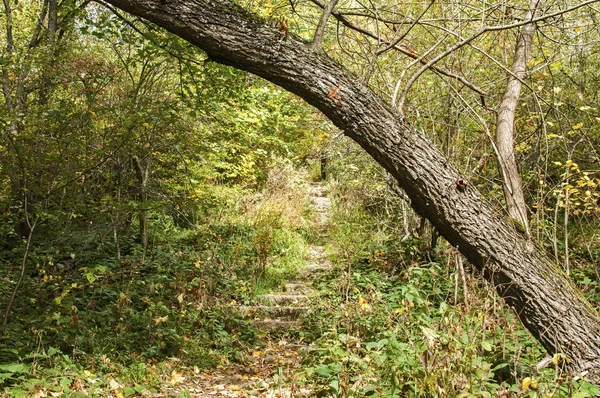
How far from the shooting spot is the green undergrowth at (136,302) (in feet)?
12.8

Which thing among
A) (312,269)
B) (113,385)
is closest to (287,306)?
(312,269)

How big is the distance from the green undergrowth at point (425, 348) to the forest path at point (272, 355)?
23 cm

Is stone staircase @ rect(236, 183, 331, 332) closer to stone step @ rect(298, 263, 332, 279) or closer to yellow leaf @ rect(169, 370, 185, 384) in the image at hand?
stone step @ rect(298, 263, 332, 279)

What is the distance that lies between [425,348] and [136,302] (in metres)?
3.72

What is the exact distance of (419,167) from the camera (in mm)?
3334

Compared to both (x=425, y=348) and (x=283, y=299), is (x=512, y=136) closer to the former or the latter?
(x=425, y=348)

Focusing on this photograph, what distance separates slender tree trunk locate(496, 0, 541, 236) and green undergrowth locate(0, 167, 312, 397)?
118 inches

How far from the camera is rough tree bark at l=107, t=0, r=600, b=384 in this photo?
321 centimetres

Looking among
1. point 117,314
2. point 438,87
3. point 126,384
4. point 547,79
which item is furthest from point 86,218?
point 547,79

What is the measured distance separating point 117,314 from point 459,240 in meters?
3.56

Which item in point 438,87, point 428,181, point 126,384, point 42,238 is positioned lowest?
point 126,384

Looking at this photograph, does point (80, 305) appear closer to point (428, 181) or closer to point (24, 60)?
point (24, 60)

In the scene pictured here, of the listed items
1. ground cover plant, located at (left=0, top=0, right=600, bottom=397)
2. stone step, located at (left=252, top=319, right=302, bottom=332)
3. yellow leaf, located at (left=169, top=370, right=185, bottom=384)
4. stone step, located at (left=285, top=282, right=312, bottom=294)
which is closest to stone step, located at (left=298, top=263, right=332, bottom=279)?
ground cover plant, located at (left=0, top=0, right=600, bottom=397)

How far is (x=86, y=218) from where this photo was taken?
5.89 meters
